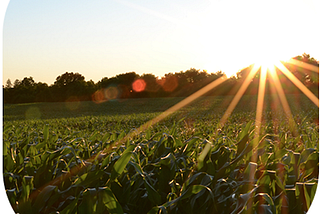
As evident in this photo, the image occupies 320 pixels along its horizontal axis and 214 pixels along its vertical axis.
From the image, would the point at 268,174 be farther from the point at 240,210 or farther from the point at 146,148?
the point at 146,148

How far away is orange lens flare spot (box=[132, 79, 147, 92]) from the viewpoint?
183 ft

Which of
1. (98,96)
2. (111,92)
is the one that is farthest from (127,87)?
(98,96)

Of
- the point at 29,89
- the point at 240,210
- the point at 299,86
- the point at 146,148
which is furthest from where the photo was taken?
the point at 29,89

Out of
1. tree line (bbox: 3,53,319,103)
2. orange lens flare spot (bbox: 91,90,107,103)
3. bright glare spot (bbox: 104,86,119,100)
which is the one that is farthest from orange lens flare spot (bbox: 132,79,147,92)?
orange lens flare spot (bbox: 91,90,107,103)

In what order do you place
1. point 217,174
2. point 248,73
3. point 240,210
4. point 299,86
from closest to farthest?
point 240,210, point 217,174, point 299,86, point 248,73

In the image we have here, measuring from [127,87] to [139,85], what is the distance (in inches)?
109

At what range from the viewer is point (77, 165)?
1.64 metres

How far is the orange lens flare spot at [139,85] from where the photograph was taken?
55675mm

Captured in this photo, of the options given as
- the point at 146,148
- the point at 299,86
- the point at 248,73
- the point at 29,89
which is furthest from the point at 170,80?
the point at 146,148

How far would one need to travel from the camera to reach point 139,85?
56375mm

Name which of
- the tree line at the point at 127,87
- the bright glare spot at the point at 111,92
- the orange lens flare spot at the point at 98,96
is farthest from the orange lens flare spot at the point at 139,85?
the orange lens flare spot at the point at 98,96

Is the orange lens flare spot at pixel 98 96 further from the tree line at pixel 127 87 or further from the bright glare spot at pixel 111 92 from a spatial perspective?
the bright glare spot at pixel 111 92

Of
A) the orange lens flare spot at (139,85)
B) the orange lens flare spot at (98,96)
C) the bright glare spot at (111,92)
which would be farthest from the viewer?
the orange lens flare spot at (139,85)

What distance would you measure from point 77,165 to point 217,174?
0.91 m
